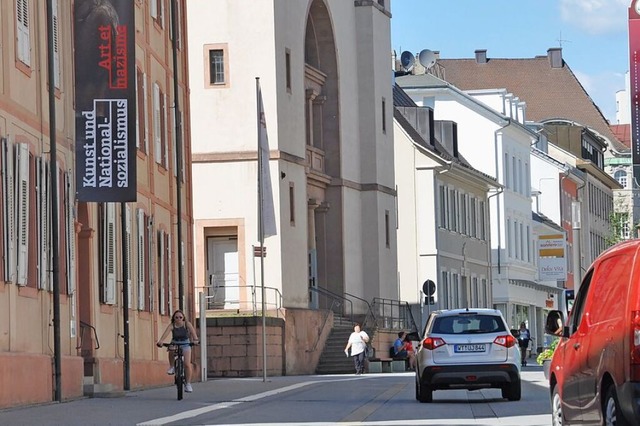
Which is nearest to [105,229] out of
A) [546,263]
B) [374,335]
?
[374,335]

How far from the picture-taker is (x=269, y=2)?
54.2 meters

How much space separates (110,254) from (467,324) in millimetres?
8856

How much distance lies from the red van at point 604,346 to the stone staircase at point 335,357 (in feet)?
132

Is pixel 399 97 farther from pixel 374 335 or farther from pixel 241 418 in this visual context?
pixel 241 418

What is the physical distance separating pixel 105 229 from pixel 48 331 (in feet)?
18.3

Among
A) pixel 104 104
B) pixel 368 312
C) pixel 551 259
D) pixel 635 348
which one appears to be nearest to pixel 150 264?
pixel 104 104

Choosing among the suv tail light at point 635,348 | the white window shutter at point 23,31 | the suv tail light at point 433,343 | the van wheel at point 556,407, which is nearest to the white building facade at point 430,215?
the suv tail light at point 433,343

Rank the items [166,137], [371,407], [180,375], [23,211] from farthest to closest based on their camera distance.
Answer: [166,137] → [180,375] → [23,211] → [371,407]

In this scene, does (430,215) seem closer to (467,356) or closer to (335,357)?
(335,357)

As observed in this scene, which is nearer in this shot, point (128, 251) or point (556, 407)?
point (556, 407)

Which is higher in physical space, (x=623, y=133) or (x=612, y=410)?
(x=623, y=133)

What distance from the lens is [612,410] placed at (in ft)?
44.0

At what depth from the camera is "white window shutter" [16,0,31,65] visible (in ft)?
90.2

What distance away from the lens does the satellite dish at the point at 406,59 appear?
91125 millimetres
